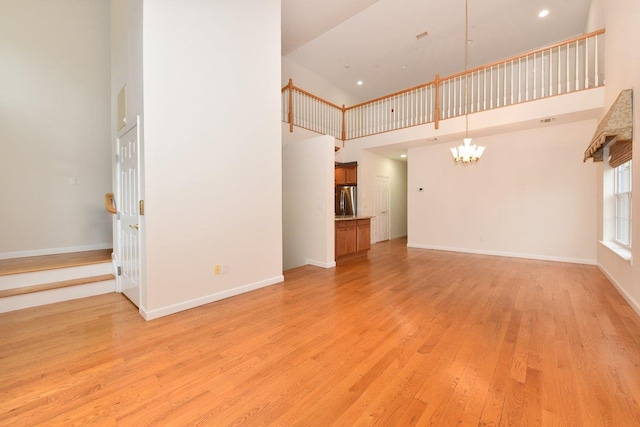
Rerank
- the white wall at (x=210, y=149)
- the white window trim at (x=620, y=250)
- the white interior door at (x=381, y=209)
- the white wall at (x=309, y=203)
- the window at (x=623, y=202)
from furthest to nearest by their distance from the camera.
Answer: the white interior door at (x=381, y=209)
the white wall at (x=309, y=203)
the window at (x=623, y=202)
the white window trim at (x=620, y=250)
the white wall at (x=210, y=149)

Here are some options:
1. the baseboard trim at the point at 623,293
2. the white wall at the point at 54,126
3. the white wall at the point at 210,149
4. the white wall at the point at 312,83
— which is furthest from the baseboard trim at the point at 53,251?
the baseboard trim at the point at 623,293

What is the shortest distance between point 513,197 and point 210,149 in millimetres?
6364

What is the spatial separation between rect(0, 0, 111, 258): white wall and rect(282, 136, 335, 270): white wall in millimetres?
3293

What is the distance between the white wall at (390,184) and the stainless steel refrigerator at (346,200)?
192 mm

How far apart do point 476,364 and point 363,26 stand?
266 inches

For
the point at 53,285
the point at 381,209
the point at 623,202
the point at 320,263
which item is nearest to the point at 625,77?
the point at 623,202

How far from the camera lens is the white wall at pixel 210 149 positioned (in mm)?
2752

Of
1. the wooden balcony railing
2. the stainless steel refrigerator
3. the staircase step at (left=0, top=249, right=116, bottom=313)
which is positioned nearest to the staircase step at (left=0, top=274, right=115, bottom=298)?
the staircase step at (left=0, top=249, right=116, bottom=313)

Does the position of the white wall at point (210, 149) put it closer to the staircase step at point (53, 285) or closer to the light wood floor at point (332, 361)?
the light wood floor at point (332, 361)

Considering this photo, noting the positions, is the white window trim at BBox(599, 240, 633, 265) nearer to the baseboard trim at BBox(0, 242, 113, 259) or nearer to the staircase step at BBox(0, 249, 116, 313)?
the staircase step at BBox(0, 249, 116, 313)

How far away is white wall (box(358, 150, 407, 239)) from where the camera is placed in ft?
25.4

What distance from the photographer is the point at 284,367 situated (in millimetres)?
1938

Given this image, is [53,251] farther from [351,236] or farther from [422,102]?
[422,102]

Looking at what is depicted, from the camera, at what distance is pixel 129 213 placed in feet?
10.5
